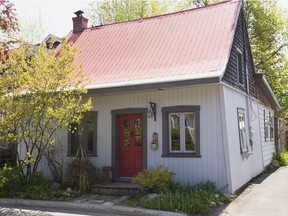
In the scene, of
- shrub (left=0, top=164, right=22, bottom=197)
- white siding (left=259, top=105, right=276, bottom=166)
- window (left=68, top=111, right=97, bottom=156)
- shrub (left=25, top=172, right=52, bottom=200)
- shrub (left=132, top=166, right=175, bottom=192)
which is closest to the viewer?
shrub (left=132, top=166, right=175, bottom=192)

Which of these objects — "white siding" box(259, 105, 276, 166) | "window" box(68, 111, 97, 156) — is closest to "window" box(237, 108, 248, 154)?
"white siding" box(259, 105, 276, 166)

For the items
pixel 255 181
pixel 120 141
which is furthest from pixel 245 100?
pixel 120 141

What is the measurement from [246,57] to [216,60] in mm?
4174

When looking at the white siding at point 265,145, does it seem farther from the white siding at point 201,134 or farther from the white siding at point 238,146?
the white siding at point 201,134

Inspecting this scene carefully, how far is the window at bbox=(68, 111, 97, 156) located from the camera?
35.2 ft

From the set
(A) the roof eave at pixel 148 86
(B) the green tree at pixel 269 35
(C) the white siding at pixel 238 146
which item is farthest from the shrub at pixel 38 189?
(B) the green tree at pixel 269 35

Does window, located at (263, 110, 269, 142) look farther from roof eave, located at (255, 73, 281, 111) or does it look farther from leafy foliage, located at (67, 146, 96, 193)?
leafy foliage, located at (67, 146, 96, 193)

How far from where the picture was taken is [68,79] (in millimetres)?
9344

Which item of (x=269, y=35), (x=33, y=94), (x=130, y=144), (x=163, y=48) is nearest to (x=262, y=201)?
(x=130, y=144)

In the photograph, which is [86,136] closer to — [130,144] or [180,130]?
[130,144]

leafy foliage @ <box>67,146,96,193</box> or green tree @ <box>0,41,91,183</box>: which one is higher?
green tree @ <box>0,41,91,183</box>

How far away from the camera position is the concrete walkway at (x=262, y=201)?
23.9 feet

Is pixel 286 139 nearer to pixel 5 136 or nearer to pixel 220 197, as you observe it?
pixel 220 197

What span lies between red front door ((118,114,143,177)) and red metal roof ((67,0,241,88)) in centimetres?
135
